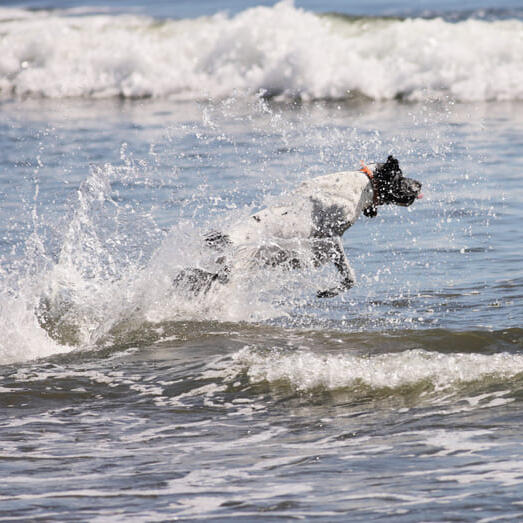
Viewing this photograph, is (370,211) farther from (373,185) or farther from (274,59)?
(274,59)

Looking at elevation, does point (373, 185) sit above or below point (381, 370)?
above

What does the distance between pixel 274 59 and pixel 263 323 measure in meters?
13.4

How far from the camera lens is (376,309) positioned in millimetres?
8969

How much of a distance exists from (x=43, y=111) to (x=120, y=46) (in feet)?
12.5

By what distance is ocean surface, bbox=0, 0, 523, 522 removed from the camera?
17.0ft

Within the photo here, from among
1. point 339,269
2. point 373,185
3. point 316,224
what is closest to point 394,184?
point 373,185

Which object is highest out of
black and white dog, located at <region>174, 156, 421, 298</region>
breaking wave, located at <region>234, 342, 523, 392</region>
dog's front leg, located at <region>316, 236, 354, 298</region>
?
black and white dog, located at <region>174, 156, 421, 298</region>

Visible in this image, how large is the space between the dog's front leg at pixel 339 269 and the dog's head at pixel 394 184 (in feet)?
1.75

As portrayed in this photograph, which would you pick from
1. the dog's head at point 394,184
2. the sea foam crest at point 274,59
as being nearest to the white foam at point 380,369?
the dog's head at point 394,184

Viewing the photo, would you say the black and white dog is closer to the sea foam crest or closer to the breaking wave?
the breaking wave

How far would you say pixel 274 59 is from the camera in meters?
21.2

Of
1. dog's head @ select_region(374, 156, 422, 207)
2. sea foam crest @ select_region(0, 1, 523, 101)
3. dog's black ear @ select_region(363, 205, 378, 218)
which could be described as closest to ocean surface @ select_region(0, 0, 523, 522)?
sea foam crest @ select_region(0, 1, 523, 101)

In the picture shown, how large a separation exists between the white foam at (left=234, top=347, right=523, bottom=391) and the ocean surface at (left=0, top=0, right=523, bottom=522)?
0.02 metres

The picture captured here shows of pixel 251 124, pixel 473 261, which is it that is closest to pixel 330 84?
pixel 251 124
